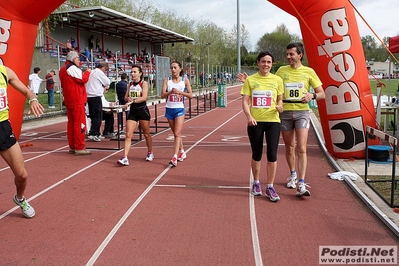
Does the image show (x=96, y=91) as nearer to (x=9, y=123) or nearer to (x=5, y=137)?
(x=9, y=123)

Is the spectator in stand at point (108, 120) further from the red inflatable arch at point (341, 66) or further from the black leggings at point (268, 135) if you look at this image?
the black leggings at point (268, 135)

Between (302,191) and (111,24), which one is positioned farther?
(111,24)

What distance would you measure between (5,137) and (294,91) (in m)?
3.88

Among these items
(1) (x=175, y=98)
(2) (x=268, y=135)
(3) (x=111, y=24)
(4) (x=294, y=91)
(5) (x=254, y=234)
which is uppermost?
(3) (x=111, y=24)

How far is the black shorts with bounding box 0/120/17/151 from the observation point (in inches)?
185

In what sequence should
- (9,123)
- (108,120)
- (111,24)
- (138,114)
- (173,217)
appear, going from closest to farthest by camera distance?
(9,123) → (173,217) → (138,114) → (108,120) → (111,24)

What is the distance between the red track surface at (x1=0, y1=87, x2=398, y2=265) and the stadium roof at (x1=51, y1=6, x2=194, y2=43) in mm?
19829

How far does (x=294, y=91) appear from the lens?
614 centimetres

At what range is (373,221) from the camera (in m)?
5.00

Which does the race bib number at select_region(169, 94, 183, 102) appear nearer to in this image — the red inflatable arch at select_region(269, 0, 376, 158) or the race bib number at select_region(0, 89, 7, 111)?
the red inflatable arch at select_region(269, 0, 376, 158)

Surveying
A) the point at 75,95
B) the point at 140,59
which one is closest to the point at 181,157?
the point at 75,95

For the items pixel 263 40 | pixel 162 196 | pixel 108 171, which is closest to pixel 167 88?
pixel 108 171

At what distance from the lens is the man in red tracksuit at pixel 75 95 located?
8.95 meters

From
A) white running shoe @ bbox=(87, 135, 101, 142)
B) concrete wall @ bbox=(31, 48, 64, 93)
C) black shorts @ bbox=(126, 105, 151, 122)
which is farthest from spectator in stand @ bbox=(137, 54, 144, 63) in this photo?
black shorts @ bbox=(126, 105, 151, 122)
